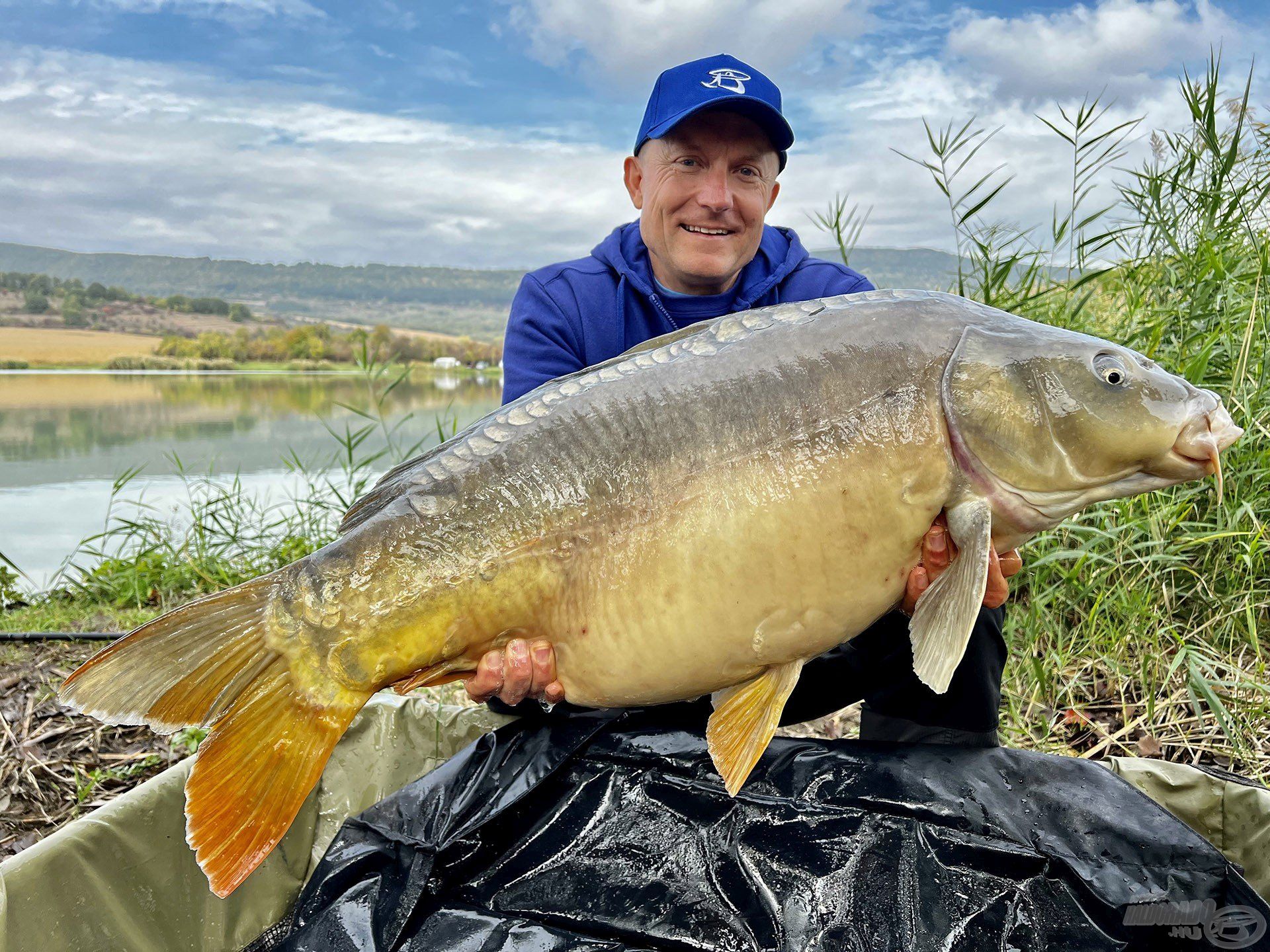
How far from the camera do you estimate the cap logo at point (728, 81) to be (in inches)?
71.7

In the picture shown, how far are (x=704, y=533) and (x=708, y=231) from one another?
1.00 meters

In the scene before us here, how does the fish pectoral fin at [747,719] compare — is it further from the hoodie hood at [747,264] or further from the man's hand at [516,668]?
the hoodie hood at [747,264]

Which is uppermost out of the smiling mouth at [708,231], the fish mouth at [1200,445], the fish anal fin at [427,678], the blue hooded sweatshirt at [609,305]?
the smiling mouth at [708,231]

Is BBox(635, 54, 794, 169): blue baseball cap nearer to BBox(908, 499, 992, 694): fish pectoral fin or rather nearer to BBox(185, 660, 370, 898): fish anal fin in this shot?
BBox(908, 499, 992, 694): fish pectoral fin

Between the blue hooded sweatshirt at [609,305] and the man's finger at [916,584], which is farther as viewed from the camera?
the blue hooded sweatshirt at [609,305]

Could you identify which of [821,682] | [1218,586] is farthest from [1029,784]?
[1218,586]

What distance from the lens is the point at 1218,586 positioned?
6.99ft

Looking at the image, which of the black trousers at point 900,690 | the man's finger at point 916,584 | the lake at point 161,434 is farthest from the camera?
the lake at point 161,434

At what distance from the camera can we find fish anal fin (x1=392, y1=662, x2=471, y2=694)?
1220mm

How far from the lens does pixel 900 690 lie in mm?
1588

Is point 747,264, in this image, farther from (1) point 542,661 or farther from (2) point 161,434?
(2) point 161,434

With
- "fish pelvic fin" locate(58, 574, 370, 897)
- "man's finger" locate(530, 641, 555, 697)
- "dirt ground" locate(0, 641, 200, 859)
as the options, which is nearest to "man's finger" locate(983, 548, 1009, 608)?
"man's finger" locate(530, 641, 555, 697)

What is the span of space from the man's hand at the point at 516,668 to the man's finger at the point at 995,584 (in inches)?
23.7

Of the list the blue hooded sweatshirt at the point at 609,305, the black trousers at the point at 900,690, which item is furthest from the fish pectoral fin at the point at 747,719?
the blue hooded sweatshirt at the point at 609,305
